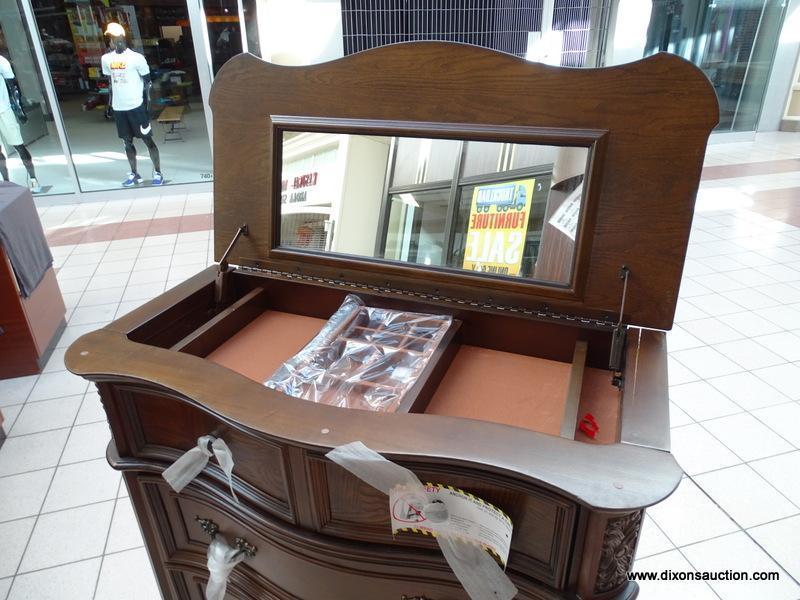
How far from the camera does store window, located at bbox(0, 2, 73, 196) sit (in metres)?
5.21

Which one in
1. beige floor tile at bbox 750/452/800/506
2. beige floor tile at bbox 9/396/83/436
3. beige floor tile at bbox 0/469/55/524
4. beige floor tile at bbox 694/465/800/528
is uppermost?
beige floor tile at bbox 750/452/800/506

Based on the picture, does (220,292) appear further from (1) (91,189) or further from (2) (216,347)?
(1) (91,189)

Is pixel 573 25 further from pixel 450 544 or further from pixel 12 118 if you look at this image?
pixel 450 544

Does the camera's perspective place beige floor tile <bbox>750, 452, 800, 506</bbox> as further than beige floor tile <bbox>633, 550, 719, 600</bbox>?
Yes

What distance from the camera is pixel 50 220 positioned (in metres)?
5.26

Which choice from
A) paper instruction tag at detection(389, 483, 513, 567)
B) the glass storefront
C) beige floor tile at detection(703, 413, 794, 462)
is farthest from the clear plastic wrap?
the glass storefront

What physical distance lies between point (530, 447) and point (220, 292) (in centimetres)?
89

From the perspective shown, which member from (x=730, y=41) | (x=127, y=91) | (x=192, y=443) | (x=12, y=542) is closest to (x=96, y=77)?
(x=127, y=91)

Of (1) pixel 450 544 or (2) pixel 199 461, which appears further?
(2) pixel 199 461

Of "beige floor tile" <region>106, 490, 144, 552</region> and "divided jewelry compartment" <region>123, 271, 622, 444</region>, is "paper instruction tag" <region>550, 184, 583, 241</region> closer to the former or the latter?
"divided jewelry compartment" <region>123, 271, 622, 444</region>

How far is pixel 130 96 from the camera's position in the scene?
5.69 m

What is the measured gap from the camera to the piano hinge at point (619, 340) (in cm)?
97

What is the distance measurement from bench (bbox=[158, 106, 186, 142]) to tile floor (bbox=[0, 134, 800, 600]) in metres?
2.45

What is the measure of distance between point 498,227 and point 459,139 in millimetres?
205
